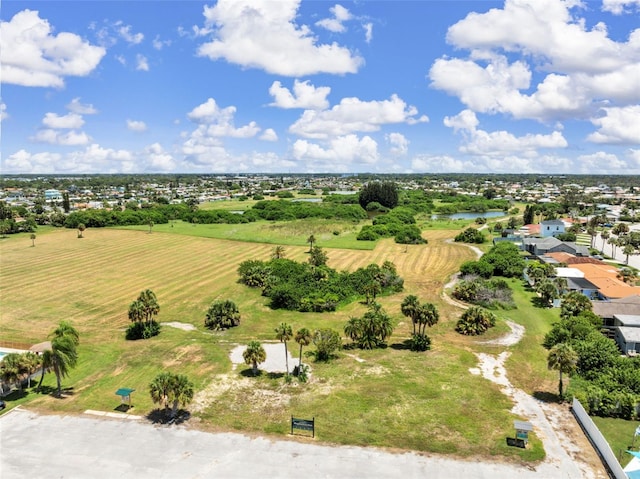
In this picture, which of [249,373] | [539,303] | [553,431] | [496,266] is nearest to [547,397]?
[553,431]

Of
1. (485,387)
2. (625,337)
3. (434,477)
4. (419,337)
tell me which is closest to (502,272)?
(625,337)

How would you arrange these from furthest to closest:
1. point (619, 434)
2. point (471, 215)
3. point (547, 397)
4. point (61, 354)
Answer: point (471, 215) → point (547, 397) → point (61, 354) → point (619, 434)

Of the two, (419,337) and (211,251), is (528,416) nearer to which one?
(419,337)

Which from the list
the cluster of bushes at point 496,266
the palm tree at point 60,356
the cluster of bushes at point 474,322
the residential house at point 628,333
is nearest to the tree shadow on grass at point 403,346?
the cluster of bushes at point 474,322

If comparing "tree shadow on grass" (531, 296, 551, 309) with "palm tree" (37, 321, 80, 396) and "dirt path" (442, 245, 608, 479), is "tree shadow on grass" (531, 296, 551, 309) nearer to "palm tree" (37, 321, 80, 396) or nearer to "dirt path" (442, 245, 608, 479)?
"dirt path" (442, 245, 608, 479)

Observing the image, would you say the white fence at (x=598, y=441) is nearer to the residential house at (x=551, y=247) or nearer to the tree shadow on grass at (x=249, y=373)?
the tree shadow on grass at (x=249, y=373)

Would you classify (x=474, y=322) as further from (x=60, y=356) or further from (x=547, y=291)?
(x=60, y=356)
